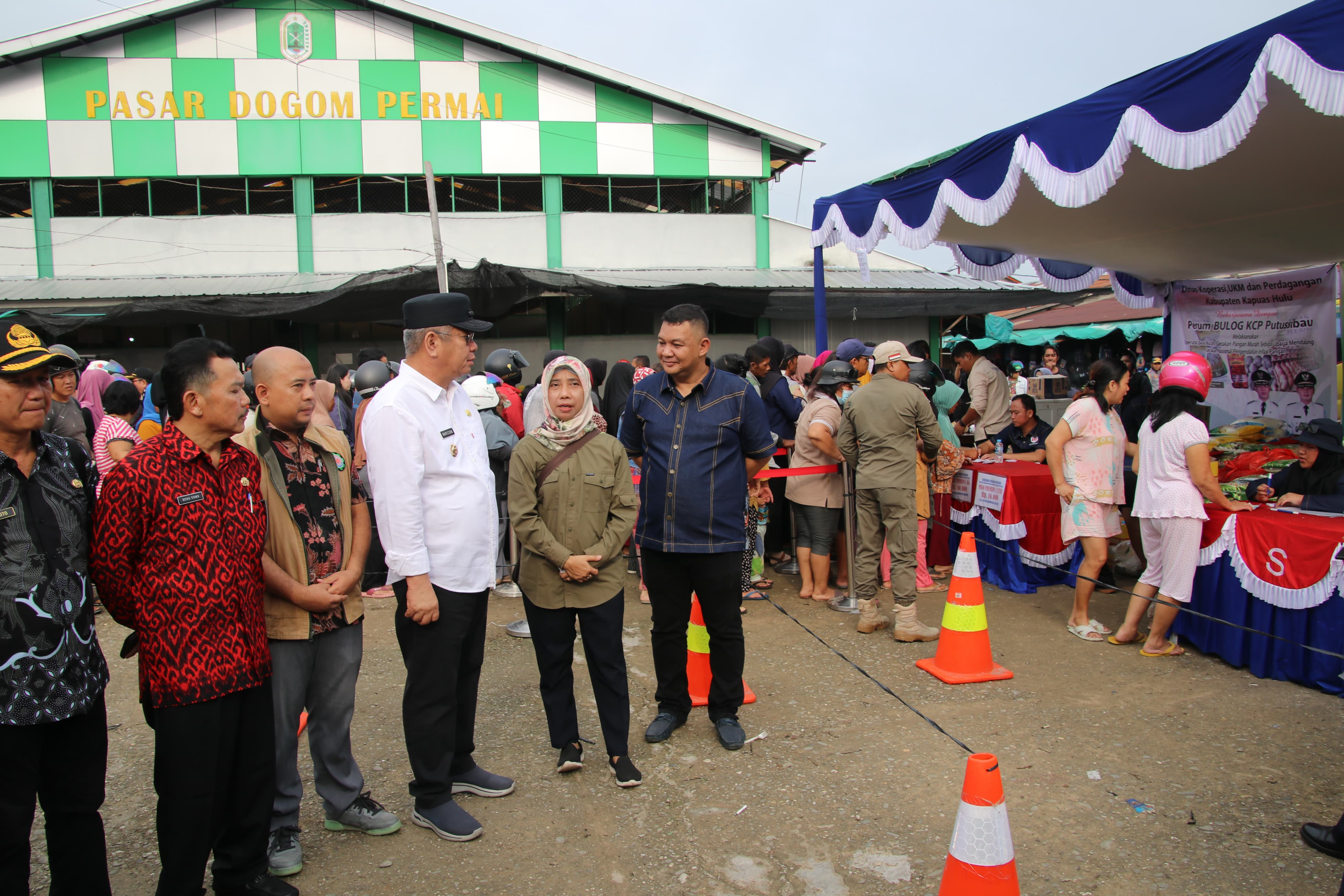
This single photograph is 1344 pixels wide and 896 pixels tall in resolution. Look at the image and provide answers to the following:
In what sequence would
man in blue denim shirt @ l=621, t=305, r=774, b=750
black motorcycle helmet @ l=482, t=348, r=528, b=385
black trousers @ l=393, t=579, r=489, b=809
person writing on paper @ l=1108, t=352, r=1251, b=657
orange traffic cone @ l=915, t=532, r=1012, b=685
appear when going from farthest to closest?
black motorcycle helmet @ l=482, t=348, r=528, b=385, person writing on paper @ l=1108, t=352, r=1251, b=657, orange traffic cone @ l=915, t=532, r=1012, b=685, man in blue denim shirt @ l=621, t=305, r=774, b=750, black trousers @ l=393, t=579, r=489, b=809

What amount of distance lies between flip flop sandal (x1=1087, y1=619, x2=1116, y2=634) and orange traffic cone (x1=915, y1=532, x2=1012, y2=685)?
3.45ft

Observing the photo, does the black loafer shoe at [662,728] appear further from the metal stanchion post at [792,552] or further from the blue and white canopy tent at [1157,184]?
the blue and white canopy tent at [1157,184]

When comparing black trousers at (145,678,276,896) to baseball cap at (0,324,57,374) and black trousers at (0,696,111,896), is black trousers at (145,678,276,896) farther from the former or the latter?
baseball cap at (0,324,57,374)

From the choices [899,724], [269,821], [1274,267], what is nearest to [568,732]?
[269,821]

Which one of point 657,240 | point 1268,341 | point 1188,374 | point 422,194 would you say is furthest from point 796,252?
point 1188,374

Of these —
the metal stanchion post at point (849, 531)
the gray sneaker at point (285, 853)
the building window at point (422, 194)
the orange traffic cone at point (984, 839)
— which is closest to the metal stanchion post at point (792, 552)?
the metal stanchion post at point (849, 531)

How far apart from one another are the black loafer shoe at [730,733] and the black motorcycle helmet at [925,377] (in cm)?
270

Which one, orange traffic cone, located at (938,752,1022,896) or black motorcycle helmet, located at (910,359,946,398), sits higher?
black motorcycle helmet, located at (910,359,946,398)

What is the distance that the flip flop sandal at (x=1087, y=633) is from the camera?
5344mm

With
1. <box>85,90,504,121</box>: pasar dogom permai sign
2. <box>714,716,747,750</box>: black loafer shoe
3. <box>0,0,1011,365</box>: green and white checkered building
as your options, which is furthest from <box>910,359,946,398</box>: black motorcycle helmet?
<box>85,90,504,121</box>: pasar dogom permai sign

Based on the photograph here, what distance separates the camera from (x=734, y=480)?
152 inches

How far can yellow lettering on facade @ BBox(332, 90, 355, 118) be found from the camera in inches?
698

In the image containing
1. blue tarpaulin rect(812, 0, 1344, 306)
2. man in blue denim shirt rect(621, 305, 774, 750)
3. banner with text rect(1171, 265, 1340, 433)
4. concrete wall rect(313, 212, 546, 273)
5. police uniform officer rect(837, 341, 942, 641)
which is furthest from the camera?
concrete wall rect(313, 212, 546, 273)

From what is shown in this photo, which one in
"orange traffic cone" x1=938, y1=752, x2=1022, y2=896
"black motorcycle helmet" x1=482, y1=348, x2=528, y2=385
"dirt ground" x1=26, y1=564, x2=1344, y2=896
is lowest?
"dirt ground" x1=26, y1=564, x2=1344, y2=896
